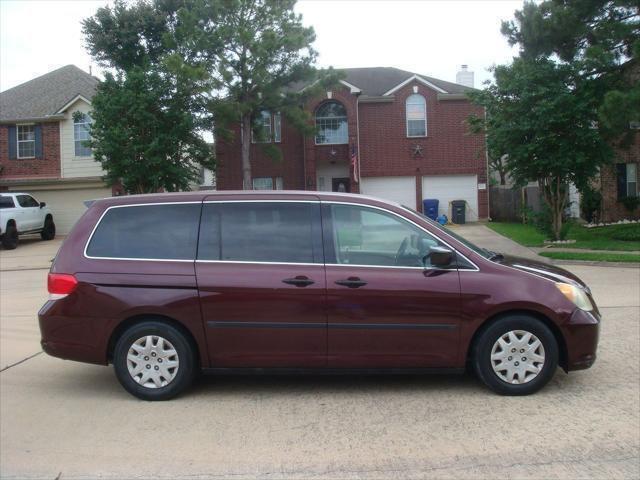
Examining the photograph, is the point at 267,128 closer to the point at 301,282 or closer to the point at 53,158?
the point at 53,158

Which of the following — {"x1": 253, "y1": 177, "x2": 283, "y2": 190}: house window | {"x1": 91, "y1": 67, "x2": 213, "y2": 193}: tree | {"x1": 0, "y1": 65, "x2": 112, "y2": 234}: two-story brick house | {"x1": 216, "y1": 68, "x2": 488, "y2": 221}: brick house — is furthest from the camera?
{"x1": 253, "y1": 177, "x2": 283, "y2": 190}: house window

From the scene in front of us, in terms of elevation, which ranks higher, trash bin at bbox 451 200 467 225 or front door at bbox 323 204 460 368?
trash bin at bbox 451 200 467 225

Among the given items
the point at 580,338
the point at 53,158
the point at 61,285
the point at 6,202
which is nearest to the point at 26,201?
the point at 6,202

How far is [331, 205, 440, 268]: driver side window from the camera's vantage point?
5.45 metres

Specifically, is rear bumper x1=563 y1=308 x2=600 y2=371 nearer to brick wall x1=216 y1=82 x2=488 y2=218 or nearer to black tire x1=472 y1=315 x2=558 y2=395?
black tire x1=472 y1=315 x2=558 y2=395

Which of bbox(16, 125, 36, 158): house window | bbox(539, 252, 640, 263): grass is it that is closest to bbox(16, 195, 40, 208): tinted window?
bbox(16, 125, 36, 158): house window

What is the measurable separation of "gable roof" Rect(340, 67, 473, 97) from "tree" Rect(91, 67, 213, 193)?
1044 cm

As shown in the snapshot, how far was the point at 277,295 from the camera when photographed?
5340 mm

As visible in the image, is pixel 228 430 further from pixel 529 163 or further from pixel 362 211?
pixel 529 163

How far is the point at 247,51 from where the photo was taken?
2545 centimetres

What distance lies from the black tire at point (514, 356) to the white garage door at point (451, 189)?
2636cm

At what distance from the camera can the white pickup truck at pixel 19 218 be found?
24547mm

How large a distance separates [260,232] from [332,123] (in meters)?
26.4

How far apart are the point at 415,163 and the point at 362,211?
2622 centimetres
